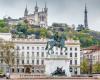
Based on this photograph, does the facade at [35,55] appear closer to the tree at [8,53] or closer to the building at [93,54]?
the building at [93,54]

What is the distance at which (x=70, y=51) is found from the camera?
5965 inches

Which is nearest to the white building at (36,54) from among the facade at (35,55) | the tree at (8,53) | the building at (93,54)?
the facade at (35,55)

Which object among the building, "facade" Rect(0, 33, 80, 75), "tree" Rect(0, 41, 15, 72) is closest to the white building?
"facade" Rect(0, 33, 80, 75)

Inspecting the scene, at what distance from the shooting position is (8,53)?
123438mm

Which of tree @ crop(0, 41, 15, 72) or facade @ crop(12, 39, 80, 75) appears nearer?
tree @ crop(0, 41, 15, 72)

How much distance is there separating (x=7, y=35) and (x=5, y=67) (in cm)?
1107

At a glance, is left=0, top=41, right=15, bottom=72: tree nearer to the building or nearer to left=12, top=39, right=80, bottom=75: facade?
left=12, top=39, right=80, bottom=75: facade

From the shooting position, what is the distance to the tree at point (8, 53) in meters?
123

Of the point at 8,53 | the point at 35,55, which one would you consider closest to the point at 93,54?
the point at 35,55

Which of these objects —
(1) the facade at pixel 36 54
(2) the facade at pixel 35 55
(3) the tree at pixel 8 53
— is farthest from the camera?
(1) the facade at pixel 36 54

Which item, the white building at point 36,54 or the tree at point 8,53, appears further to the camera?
the white building at point 36,54

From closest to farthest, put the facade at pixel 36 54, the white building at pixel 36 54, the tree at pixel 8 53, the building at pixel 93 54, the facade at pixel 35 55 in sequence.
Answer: the tree at pixel 8 53, the facade at pixel 35 55, the white building at pixel 36 54, the facade at pixel 36 54, the building at pixel 93 54

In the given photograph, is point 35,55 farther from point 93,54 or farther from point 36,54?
point 93,54

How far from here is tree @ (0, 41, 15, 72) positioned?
405 feet
